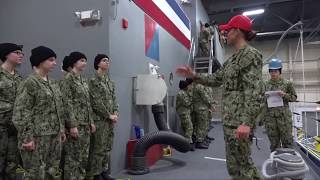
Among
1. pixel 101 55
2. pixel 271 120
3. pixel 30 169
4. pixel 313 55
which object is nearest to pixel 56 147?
pixel 30 169

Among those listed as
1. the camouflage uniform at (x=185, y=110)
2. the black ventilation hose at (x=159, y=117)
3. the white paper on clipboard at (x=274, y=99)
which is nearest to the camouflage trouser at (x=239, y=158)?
the white paper on clipboard at (x=274, y=99)

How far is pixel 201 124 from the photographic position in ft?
19.7

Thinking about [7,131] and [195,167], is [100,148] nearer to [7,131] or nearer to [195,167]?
[7,131]

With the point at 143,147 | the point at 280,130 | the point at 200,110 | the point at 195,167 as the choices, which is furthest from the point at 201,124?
the point at 143,147

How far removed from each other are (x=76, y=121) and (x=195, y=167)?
2150 millimetres

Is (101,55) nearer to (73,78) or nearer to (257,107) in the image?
(73,78)

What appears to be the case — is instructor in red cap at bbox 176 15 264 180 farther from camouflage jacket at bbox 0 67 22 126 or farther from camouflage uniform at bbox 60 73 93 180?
camouflage jacket at bbox 0 67 22 126

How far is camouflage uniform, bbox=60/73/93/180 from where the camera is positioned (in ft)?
9.65

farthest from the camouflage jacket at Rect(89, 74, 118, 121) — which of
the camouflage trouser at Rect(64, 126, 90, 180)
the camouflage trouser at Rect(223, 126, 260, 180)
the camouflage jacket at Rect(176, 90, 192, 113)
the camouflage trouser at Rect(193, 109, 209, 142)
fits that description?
the camouflage trouser at Rect(193, 109, 209, 142)

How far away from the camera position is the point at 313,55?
12367 mm

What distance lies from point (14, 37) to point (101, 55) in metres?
1.60

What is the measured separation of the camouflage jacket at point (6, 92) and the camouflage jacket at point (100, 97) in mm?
827

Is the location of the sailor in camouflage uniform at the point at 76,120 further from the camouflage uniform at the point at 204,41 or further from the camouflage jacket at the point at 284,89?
the camouflage uniform at the point at 204,41

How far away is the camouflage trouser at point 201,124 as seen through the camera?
5.99 meters
